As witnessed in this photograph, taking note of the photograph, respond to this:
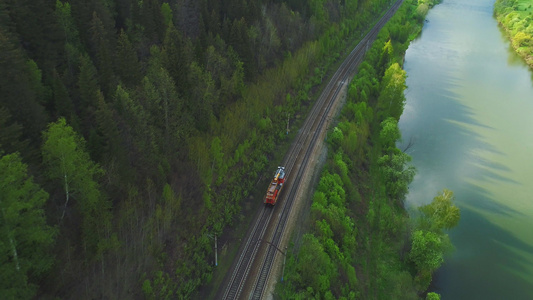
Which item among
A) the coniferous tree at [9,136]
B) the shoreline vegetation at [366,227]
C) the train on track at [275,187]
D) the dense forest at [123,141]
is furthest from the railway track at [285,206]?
the coniferous tree at [9,136]

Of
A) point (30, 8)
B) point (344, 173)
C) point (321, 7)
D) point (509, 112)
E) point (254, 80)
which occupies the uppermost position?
point (30, 8)

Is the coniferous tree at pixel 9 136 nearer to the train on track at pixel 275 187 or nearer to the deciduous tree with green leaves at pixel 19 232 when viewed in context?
the deciduous tree with green leaves at pixel 19 232

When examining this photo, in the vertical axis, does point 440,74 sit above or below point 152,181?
below

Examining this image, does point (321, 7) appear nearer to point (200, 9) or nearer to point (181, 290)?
point (200, 9)

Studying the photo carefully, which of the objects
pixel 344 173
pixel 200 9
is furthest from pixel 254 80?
pixel 344 173

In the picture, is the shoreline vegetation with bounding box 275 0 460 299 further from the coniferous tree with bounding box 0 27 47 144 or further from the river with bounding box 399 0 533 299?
the coniferous tree with bounding box 0 27 47 144

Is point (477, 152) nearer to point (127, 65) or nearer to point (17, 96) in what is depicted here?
point (127, 65)

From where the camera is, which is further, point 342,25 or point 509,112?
point 342,25
